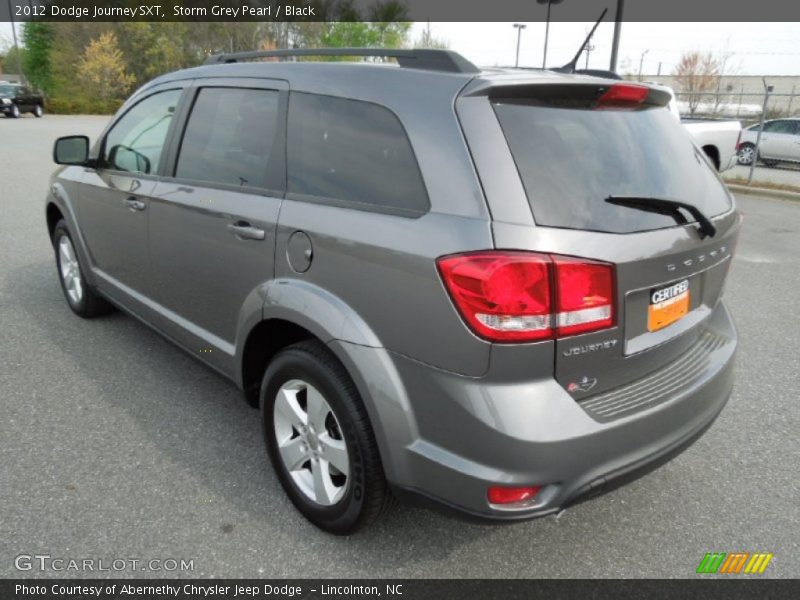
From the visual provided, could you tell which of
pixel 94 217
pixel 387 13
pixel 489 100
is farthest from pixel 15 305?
pixel 387 13

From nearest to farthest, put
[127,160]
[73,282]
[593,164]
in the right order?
1. [593,164]
2. [127,160]
3. [73,282]

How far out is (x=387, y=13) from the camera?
51.9 meters

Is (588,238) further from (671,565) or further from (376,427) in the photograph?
(671,565)

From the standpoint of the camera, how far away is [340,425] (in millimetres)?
2121

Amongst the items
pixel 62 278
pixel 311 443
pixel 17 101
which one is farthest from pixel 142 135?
pixel 17 101

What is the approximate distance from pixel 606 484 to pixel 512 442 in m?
0.39

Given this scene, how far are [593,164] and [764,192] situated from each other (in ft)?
40.6

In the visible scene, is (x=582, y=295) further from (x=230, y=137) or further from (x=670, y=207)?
(x=230, y=137)

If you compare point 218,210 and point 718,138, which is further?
point 718,138

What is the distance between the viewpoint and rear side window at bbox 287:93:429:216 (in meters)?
1.98

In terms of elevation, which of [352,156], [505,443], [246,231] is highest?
[352,156]

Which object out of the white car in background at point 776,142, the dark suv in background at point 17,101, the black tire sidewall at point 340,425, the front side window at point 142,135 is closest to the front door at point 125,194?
the front side window at point 142,135

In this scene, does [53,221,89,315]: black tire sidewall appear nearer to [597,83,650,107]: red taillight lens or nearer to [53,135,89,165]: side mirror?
[53,135,89,165]: side mirror

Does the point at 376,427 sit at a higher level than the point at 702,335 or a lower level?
lower
